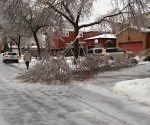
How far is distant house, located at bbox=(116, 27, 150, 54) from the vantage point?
2970 centimetres

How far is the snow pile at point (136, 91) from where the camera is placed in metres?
8.04

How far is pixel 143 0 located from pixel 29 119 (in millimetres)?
14621

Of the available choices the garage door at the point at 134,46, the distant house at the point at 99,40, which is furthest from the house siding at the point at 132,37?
the distant house at the point at 99,40

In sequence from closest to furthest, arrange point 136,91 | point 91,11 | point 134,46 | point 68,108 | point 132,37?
point 68,108, point 136,91, point 91,11, point 134,46, point 132,37

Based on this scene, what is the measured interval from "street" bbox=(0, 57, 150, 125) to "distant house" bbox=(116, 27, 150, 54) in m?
19.9

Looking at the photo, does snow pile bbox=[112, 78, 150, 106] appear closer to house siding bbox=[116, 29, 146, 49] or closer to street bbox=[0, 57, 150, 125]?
street bbox=[0, 57, 150, 125]

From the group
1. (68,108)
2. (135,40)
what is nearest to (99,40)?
(135,40)

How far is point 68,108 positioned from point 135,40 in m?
25.8

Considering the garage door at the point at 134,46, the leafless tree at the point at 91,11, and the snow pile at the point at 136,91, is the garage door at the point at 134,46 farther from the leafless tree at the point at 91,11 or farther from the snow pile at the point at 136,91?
the snow pile at the point at 136,91

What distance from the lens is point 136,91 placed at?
8820 millimetres

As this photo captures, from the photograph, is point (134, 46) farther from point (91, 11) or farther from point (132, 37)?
point (91, 11)

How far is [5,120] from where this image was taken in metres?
6.11

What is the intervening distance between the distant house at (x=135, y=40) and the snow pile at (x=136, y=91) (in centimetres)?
1859

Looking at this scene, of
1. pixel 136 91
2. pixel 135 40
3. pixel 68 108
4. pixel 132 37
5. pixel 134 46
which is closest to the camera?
pixel 68 108
